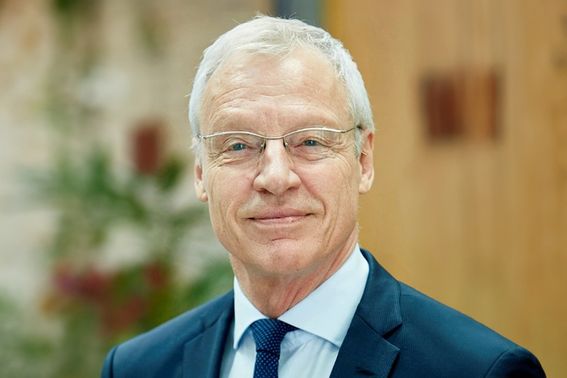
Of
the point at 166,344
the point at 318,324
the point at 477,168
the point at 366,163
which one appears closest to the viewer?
the point at 318,324

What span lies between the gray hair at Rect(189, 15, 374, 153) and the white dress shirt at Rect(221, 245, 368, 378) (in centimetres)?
32

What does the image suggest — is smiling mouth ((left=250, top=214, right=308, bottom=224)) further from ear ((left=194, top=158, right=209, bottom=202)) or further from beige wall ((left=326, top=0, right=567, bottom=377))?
beige wall ((left=326, top=0, right=567, bottom=377))

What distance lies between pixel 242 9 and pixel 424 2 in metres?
1.07

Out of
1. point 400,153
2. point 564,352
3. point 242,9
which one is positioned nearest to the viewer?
point 564,352

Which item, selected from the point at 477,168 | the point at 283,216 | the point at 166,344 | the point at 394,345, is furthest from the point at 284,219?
the point at 477,168

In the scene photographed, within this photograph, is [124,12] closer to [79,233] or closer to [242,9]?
[242,9]

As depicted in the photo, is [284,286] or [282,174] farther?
[284,286]

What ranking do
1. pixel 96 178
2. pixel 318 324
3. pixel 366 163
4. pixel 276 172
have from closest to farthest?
pixel 276 172
pixel 318 324
pixel 366 163
pixel 96 178

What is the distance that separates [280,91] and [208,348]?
68cm

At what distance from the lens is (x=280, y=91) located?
2332 millimetres

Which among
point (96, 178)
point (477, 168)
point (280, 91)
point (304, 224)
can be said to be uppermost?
point (280, 91)

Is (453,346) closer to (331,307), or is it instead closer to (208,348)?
(331,307)

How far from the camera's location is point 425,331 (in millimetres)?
2369

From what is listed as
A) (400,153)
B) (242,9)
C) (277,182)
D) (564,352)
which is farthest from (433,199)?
(277,182)
